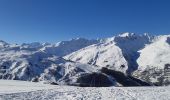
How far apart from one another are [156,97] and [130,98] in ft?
11.5

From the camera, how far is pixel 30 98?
102ft

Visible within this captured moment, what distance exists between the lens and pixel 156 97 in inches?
1363

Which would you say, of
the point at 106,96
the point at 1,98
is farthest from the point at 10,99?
the point at 106,96

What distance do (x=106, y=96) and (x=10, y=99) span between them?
32.6 feet

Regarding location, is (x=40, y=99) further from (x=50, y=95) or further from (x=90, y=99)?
(x=90, y=99)

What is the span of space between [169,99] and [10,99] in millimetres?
15623

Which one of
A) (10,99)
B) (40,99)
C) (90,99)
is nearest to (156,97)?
(90,99)

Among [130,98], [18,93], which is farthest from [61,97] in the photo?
[130,98]

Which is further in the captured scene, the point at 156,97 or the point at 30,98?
the point at 156,97

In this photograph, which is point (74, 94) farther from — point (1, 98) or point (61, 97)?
point (1, 98)

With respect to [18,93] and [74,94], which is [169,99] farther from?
[18,93]

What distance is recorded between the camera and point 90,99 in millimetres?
31469

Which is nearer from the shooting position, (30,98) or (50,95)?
(30,98)

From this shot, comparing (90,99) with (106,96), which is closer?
(90,99)
